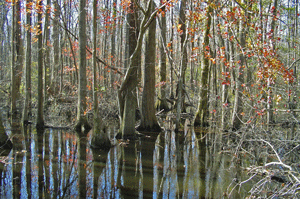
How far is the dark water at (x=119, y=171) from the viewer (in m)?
4.88

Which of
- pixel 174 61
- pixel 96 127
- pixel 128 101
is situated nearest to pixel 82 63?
pixel 128 101

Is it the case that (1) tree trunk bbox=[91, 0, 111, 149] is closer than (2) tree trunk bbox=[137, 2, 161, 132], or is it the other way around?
(1) tree trunk bbox=[91, 0, 111, 149]

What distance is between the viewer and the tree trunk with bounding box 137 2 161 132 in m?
10.9

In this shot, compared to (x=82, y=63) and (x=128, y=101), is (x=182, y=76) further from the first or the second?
(x=82, y=63)

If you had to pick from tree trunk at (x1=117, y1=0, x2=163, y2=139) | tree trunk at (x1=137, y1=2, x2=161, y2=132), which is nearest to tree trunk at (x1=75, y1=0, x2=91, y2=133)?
tree trunk at (x1=117, y1=0, x2=163, y2=139)

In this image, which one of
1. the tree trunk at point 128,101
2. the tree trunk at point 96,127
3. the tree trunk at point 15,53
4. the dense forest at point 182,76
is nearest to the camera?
the dense forest at point 182,76

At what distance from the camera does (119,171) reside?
A: 6027 mm

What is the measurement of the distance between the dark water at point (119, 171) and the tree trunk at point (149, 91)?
1.92 meters

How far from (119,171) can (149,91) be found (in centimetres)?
546

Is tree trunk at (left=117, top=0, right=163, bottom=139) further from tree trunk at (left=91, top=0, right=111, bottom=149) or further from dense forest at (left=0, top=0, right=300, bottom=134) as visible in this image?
tree trunk at (left=91, top=0, right=111, bottom=149)

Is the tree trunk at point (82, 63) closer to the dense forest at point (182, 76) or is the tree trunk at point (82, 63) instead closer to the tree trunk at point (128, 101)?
the dense forest at point (182, 76)

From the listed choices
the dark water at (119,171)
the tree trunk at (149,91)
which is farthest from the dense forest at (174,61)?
the dark water at (119,171)

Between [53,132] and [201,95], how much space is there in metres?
6.63

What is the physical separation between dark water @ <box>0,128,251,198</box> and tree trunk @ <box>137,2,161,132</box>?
192 cm
